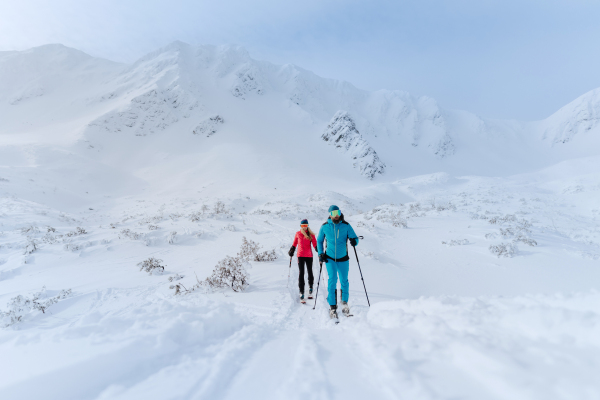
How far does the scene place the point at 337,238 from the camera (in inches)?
173

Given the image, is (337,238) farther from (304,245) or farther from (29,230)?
→ (29,230)

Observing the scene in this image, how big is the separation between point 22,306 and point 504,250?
32.2ft

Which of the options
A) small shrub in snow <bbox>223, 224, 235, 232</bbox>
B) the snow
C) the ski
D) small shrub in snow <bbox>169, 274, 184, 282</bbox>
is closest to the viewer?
the snow

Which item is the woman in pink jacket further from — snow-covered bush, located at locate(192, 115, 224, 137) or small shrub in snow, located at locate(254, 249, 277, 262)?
snow-covered bush, located at locate(192, 115, 224, 137)

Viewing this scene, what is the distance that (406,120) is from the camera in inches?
2448

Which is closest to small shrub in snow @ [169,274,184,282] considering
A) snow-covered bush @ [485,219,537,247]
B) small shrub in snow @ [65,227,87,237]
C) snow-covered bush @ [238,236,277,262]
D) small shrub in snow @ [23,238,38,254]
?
snow-covered bush @ [238,236,277,262]

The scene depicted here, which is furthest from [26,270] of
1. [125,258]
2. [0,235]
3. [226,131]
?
[226,131]

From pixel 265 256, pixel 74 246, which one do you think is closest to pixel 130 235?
pixel 74 246

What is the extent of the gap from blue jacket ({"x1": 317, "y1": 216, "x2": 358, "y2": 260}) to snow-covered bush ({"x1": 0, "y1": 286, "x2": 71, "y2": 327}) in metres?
4.38

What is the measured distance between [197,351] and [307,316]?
2.06m

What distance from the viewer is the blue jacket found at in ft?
14.4

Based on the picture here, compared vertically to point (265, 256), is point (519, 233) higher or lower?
higher

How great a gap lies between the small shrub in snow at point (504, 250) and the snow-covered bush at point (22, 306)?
30.8 feet

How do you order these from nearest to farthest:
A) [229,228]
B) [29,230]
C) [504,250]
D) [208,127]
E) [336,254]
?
[336,254] < [504,250] < [29,230] < [229,228] < [208,127]
